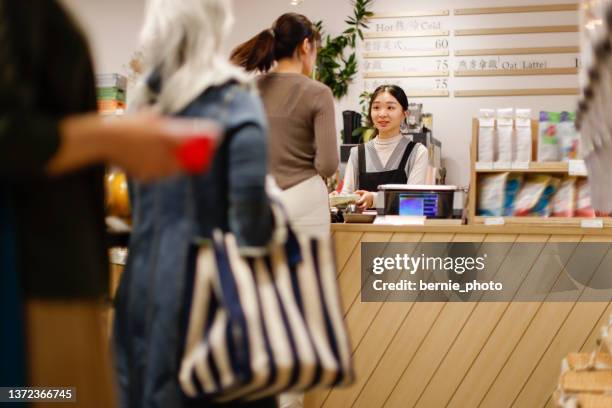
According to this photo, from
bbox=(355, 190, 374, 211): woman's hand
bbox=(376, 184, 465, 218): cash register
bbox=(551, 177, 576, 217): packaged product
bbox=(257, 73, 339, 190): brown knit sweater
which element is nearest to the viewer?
bbox=(257, 73, 339, 190): brown knit sweater

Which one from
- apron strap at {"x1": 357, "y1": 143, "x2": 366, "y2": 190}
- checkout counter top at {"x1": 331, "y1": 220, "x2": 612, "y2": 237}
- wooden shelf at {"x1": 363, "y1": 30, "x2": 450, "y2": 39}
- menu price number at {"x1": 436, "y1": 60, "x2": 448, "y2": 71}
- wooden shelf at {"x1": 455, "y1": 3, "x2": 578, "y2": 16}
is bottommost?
checkout counter top at {"x1": 331, "y1": 220, "x2": 612, "y2": 237}

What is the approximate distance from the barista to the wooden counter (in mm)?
1159

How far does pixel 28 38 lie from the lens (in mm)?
963

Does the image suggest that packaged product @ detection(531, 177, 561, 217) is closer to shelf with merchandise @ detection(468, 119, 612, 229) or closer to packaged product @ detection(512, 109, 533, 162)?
shelf with merchandise @ detection(468, 119, 612, 229)

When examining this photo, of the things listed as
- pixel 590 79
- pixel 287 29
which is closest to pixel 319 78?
pixel 287 29

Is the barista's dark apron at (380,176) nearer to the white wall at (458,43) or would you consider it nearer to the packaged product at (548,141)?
the packaged product at (548,141)

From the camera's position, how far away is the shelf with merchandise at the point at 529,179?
3.35 meters

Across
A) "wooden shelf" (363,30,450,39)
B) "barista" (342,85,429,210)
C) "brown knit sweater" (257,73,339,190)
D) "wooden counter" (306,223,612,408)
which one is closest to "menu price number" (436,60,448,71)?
"wooden shelf" (363,30,450,39)

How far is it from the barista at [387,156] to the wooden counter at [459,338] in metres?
1.16

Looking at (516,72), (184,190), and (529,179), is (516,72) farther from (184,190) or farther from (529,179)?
(184,190)

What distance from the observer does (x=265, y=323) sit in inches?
50.6

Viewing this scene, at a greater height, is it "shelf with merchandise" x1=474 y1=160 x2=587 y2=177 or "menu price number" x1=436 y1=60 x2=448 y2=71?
"menu price number" x1=436 y1=60 x2=448 y2=71

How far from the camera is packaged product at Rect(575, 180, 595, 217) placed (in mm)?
3385

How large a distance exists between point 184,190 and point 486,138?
2.21m
